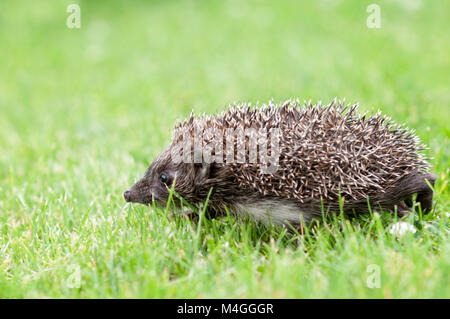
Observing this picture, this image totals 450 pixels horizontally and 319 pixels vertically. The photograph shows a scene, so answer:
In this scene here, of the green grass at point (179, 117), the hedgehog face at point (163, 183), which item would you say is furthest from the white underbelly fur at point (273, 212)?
the hedgehog face at point (163, 183)

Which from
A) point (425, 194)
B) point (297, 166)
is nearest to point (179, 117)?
point (297, 166)

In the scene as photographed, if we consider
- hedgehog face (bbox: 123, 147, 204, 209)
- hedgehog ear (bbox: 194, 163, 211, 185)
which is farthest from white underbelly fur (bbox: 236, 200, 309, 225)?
hedgehog face (bbox: 123, 147, 204, 209)

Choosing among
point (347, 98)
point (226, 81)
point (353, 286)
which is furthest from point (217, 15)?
point (353, 286)

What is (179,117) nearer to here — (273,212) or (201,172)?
(201,172)

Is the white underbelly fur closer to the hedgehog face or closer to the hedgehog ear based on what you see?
the hedgehog ear

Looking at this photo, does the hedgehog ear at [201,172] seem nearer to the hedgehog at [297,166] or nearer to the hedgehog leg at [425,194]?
the hedgehog at [297,166]

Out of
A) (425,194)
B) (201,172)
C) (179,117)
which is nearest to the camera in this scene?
(425,194)
